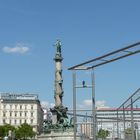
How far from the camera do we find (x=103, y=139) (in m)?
25.4

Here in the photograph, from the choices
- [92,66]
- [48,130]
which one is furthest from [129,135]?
[48,130]

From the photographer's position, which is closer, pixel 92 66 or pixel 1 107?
pixel 92 66

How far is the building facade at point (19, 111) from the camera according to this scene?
163375 millimetres

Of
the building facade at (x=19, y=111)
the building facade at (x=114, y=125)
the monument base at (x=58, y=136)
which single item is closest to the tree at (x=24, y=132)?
the building facade at (x=19, y=111)

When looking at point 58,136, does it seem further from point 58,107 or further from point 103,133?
point 103,133

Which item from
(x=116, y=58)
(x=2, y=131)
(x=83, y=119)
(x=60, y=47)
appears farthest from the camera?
(x=2, y=131)

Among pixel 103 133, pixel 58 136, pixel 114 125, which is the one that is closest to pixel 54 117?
pixel 58 136

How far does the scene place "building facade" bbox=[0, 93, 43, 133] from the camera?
163375mm

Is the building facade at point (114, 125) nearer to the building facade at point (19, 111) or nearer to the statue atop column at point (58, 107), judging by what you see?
the statue atop column at point (58, 107)

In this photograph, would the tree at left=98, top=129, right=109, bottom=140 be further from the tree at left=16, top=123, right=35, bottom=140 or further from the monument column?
the tree at left=16, top=123, right=35, bottom=140

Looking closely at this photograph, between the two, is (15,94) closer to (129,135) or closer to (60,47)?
(60,47)

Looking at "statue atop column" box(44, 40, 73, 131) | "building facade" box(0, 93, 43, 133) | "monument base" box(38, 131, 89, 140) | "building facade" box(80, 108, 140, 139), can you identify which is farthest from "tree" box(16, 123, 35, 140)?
"building facade" box(80, 108, 140, 139)

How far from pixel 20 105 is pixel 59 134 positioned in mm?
118205

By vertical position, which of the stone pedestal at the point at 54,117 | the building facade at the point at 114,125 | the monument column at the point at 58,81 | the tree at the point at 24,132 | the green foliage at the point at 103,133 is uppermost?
the monument column at the point at 58,81
